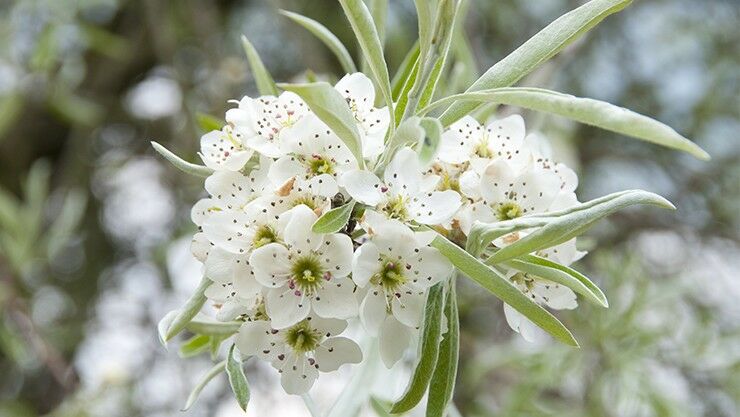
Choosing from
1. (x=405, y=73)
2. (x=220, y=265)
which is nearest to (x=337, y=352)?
(x=220, y=265)

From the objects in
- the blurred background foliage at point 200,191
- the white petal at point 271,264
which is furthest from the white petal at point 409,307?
the blurred background foliage at point 200,191

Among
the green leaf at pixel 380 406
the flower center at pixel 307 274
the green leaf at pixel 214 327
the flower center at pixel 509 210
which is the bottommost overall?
the green leaf at pixel 380 406

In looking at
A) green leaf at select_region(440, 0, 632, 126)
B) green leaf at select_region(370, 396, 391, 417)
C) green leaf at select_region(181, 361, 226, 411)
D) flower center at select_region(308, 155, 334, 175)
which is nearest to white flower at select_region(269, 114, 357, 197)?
flower center at select_region(308, 155, 334, 175)

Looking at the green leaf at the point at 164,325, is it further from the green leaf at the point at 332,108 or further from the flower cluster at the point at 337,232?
the green leaf at the point at 332,108

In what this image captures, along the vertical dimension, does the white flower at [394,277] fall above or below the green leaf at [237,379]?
above

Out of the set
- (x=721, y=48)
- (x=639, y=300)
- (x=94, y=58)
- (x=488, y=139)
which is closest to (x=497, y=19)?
(x=721, y=48)

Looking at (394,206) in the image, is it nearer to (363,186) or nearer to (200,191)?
(363,186)

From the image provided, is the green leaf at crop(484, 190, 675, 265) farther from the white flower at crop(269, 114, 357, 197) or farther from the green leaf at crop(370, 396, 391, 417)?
the green leaf at crop(370, 396, 391, 417)
